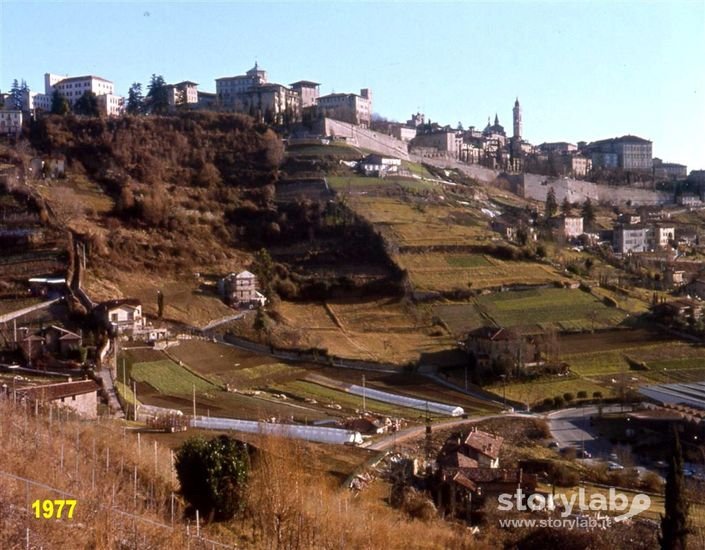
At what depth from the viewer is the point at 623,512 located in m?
14.1

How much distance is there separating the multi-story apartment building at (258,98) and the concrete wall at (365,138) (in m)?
2.39

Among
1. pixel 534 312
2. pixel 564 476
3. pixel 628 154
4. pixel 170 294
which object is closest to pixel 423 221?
pixel 534 312

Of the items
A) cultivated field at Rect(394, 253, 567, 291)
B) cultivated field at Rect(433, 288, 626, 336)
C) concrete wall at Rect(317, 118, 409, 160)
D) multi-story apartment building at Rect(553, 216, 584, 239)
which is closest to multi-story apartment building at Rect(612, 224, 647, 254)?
multi-story apartment building at Rect(553, 216, 584, 239)

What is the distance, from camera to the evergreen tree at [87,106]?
1900 inches

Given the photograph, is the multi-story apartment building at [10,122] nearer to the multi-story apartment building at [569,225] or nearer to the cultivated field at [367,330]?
the cultivated field at [367,330]

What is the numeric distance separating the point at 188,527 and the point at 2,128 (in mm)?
40349

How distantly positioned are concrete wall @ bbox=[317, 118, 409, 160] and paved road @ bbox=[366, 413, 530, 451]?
3346 cm

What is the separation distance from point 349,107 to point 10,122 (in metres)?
25.0

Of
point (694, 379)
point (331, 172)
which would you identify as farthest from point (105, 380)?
point (331, 172)

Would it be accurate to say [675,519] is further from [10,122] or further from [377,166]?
[10,122]

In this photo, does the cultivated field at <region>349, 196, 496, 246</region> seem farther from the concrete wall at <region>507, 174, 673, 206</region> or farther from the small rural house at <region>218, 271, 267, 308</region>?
the concrete wall at <region>507, 174, 673, 206</region>

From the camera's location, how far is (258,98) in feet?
184

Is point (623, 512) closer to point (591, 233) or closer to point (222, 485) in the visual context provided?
point (222, 485)

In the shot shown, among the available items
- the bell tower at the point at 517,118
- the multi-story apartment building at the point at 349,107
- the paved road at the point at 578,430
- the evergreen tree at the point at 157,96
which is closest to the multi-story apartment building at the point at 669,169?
the bell tower at the point at 517,118
